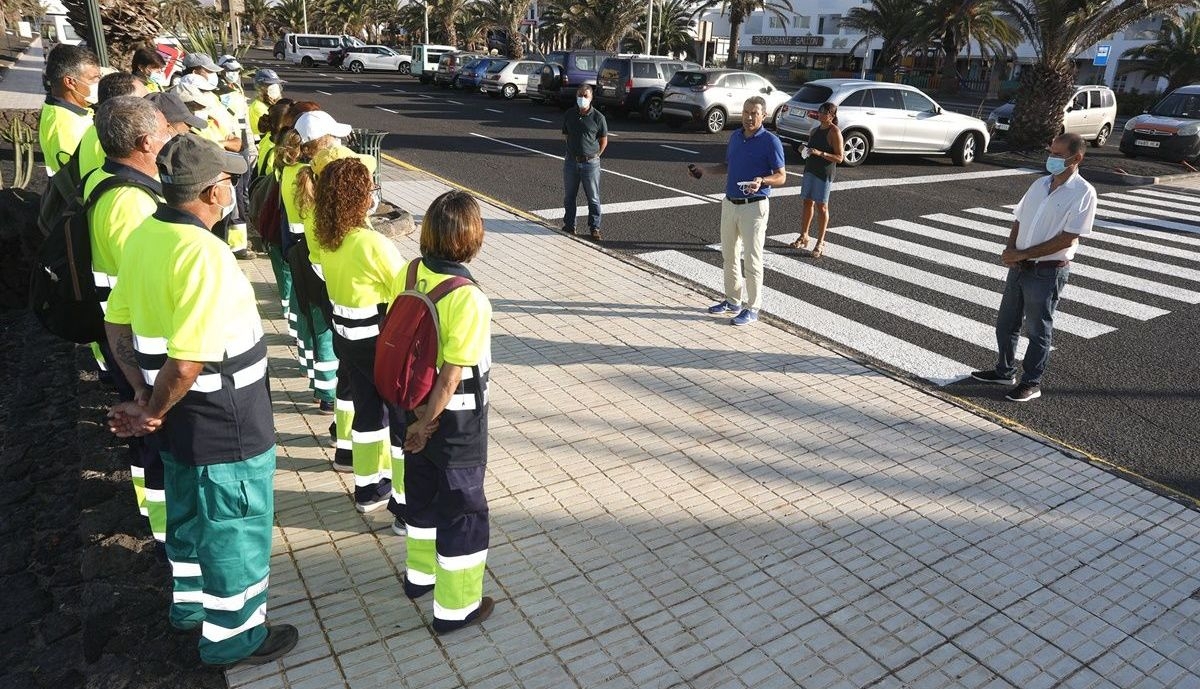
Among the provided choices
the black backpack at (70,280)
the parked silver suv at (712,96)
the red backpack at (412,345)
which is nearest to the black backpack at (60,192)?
the black backpack at (70,280)

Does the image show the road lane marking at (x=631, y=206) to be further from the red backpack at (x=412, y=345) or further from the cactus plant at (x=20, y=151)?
the red backpack at (x=412, y=345)

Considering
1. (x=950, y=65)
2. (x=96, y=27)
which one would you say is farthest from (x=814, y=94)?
(x=950, y=65)

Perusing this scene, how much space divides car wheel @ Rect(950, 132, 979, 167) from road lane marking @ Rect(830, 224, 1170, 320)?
7.88 m

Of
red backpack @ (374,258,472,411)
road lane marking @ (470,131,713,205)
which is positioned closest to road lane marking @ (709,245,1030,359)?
road lane marking @ (470,131,713,205)

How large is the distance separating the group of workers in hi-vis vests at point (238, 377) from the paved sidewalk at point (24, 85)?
13249mm

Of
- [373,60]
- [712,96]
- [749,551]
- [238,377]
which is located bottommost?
[749,551]

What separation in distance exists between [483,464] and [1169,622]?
10.6ft

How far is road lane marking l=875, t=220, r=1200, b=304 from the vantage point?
29.2 feet

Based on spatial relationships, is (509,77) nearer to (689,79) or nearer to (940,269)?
(689,79)

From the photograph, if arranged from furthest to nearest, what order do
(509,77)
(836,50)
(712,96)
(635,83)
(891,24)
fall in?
(836,50) → (891,24) → (509,77) → (635,83) → (712,96)

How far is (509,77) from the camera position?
29.5 m

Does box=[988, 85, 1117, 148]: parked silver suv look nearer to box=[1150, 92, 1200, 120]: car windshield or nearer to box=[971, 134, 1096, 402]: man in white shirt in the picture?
box=[1150, 92, 1200, 120]: car windshield

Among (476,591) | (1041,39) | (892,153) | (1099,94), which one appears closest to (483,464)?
(476,591)

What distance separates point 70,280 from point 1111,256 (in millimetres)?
11403
